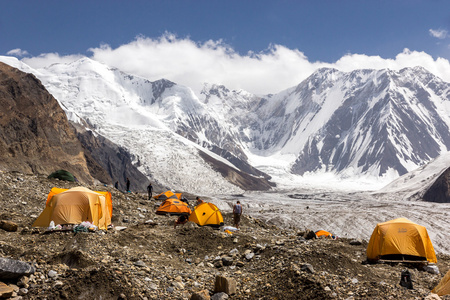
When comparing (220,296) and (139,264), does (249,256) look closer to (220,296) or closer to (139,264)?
(220,296)

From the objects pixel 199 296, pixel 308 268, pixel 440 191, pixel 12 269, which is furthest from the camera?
pixel 440 191

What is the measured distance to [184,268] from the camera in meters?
13.9

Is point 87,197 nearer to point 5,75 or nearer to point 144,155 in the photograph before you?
point 5,75

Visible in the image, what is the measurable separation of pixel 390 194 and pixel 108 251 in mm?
125313

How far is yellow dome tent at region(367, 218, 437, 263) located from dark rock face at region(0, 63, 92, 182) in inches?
2227

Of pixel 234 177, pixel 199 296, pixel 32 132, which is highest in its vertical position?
pixel 32 132

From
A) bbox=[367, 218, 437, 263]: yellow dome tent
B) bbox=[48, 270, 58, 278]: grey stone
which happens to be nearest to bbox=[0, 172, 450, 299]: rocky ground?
bbox=[48, 270, 58, 278]: grey stone

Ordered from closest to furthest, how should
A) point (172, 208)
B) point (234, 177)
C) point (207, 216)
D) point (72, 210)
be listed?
1. point (72, 210)
2. point (207, 216)
3. point (172, 208)
4. point (234, 177)

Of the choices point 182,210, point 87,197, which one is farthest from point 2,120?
point 87,197

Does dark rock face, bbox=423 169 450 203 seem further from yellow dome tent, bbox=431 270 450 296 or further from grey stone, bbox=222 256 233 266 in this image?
grey stone, bbox=222 256 233 266

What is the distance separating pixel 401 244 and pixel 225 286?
956 centimetres

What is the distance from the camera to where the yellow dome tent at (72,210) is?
19031mm

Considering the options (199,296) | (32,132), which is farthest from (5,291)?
(32,132)

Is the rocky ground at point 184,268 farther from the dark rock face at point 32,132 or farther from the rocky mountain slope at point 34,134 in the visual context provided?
the rocky mountain slope at point 34,134
